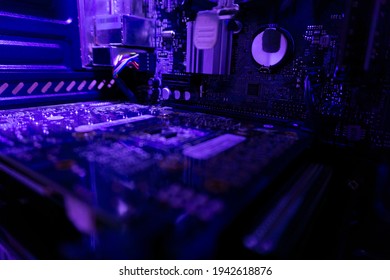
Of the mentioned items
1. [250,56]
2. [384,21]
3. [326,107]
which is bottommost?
[326,107]

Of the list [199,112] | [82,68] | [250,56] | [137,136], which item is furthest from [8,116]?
[250,56]

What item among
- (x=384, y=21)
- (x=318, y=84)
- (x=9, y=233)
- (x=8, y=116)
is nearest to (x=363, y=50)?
(x=384, y=21)

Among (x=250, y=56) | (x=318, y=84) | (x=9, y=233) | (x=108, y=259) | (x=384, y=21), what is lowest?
(x=9, y=233)

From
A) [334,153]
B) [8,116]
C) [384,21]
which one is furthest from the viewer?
[8,116]

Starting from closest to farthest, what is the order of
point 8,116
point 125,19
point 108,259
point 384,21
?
point 108,259
point 384,21
point 8,116
point 125,19

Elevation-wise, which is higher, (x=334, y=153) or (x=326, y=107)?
(x=326, y=107)

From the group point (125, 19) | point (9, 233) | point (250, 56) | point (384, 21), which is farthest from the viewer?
point (125, 19)

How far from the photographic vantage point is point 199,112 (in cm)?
193

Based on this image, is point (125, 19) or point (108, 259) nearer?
point (108, 259)

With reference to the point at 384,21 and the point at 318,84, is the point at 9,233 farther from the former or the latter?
the point at 384,21

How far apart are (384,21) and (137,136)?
1.20m

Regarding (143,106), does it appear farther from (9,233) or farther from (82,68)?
(9,233)

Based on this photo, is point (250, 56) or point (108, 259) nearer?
point (108, 259)

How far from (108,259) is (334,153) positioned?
1.29m
